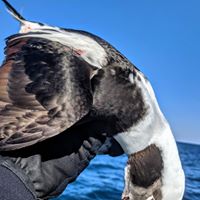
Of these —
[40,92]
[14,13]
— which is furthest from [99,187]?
[40,92]

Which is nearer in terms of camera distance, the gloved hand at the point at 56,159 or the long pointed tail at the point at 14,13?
the gloved hand at the point at 56,159

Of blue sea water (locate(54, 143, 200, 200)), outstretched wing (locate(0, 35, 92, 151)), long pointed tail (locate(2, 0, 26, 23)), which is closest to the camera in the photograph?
outstretched wing (locate(0, 35, 92, 151))

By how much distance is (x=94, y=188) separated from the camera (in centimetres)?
916

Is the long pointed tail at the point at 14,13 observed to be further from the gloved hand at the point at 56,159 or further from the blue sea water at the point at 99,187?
the blue sea water at the point at 99,187

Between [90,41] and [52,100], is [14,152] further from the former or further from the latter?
[90,41]

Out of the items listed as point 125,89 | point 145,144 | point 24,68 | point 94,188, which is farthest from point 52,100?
point 94,188

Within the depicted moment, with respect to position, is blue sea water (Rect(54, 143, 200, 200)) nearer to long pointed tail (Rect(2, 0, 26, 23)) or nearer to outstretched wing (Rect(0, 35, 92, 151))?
long pointed tail (Rect(2, 0, 26, 23))

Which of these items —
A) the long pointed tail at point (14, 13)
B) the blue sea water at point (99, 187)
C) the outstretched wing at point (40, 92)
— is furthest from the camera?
the blue sea water at point (99, 187)

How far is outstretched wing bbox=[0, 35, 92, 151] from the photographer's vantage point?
2.91 m

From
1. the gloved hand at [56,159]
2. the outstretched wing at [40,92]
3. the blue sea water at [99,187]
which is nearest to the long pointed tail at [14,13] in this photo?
the outstretched wing at [40,92]

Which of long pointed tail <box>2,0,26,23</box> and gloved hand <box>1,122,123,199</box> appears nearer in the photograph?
gloved hand <box>1,122,123,199</box>

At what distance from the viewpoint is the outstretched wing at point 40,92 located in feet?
9.55

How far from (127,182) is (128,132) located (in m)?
0.37

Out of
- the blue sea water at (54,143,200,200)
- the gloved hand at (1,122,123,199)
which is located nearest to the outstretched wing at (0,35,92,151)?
the gloved hand at (1,122,123,199)
